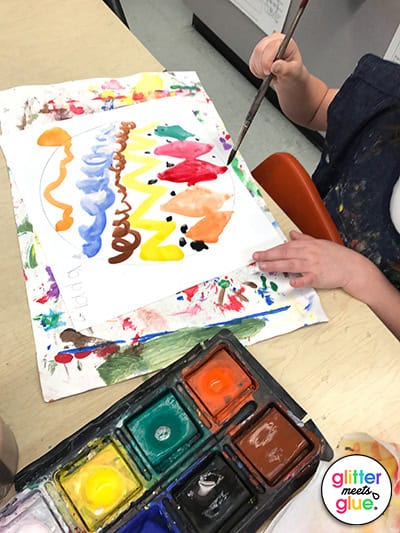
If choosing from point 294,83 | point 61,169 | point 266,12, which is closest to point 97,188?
point 61,169

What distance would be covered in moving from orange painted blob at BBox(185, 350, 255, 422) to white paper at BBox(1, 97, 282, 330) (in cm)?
12

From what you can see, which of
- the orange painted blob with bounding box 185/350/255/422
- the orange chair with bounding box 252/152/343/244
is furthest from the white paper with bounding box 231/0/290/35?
the orange painted blob with bounding box 185/350/255/422

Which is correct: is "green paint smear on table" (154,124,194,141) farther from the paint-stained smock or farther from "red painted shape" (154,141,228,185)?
the paint-stained smock

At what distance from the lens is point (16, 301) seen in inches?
21.0

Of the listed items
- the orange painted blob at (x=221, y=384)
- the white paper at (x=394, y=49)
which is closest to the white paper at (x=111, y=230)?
the orange painted blob at (x=221, y=384)

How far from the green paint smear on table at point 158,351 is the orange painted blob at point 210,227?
12 cm

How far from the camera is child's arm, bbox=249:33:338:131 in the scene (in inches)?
29.2

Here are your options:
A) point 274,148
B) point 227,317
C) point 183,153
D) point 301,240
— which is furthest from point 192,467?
point 274,148

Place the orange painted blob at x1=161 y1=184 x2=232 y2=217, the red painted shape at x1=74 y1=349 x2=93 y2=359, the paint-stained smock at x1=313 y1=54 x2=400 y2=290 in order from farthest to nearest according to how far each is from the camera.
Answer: the paint-stained smock at x1=313 y1=54 x2=400 y2=290, the orange painted blob at x1=161 y1=184 x2=232 y2=217, the red painted shape at x1=74 y1=349 x2=93 y2=359

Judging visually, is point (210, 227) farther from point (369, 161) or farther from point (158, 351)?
point (369, 161)

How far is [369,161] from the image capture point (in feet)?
2.53

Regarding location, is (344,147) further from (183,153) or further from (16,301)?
(16,301)

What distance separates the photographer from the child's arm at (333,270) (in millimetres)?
579

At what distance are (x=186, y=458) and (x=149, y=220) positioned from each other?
29 cm
